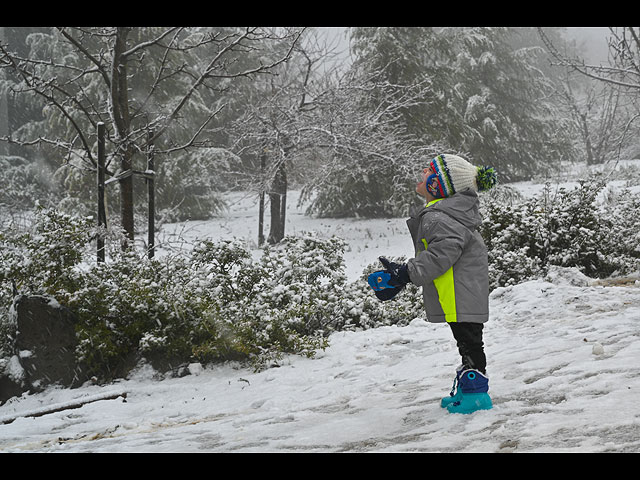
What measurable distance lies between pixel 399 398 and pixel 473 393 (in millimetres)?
760

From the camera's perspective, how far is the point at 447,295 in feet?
9.98

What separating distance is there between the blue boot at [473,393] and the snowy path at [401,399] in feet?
0.19

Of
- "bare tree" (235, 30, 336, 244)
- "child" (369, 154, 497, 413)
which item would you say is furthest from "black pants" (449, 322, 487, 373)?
"bare tree" (235, 30, 336, 244)

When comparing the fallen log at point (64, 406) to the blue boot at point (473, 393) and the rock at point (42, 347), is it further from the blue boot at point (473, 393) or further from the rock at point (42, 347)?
the blue boot at point (473, 393)

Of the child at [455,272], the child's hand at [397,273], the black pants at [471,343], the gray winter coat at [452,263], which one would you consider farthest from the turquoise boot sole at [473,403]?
the child's hand at [397,273]

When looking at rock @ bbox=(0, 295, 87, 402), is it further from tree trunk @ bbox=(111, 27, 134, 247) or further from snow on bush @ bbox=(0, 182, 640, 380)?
tree trunk @ bbox=(111, 27, 134, 247)

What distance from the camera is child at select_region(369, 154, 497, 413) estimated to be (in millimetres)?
2992
